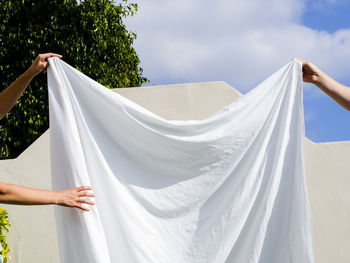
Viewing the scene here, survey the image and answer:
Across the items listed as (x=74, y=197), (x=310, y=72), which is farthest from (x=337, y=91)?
(x=74, y=197)

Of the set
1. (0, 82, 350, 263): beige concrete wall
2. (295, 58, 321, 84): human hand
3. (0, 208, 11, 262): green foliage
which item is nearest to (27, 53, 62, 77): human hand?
(295, 58, 321, 84): human hand

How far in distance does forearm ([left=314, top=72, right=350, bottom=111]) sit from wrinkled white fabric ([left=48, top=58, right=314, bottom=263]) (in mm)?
183

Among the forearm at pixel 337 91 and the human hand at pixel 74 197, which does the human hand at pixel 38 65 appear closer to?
the human hand at pixel 74 197

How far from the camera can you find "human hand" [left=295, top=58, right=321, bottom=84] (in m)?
2.71

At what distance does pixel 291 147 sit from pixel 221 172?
1.52 feet

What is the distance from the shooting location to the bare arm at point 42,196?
222cm

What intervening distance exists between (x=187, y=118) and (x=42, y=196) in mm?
2391

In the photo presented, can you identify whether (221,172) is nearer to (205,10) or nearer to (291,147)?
(291,147)

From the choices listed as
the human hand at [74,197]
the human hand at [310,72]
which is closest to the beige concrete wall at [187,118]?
the human hand at [310,72]

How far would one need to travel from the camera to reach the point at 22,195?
225cm

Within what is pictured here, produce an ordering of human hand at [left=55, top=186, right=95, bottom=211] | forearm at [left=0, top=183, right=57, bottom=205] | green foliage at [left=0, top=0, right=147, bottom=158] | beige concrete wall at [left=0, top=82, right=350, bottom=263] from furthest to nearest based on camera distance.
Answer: green foliage at [left=0, top=0, right=147, bottom=158] < beige concrete wall at [left=0, top=82, right=350, bottom=263] < human hand at [left=55, top=186, right=95, bottom=211] < forearm at [left=0, top=183, right=57, bottom=205]

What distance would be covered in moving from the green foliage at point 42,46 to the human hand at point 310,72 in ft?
24.0

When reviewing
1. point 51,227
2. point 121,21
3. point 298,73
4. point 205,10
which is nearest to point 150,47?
point 121,21

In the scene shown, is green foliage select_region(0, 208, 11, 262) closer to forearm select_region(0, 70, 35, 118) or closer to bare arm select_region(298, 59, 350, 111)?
forearm select_region(0, 70, 35, 118)
